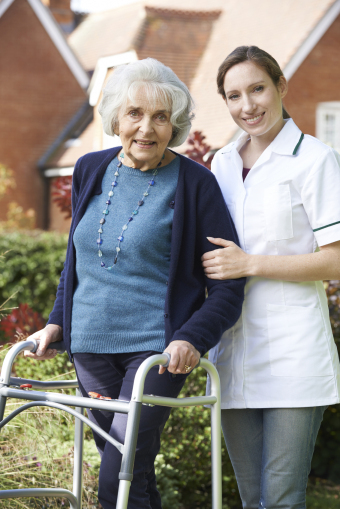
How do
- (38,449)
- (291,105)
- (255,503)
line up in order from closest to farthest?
1. (255,503)
2. (38,449)
3. (291,105)

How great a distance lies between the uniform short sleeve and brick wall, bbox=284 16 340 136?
1274cm

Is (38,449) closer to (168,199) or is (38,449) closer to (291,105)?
(168,199)

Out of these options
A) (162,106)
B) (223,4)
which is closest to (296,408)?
(162,106)

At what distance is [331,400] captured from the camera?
2312mm

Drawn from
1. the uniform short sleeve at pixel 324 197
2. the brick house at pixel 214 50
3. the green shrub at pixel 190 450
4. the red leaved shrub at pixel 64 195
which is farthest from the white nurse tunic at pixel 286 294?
the brick house at pixel 214 50

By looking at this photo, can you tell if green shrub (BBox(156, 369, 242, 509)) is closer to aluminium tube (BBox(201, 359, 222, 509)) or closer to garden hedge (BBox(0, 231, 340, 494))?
garden hedge (BBox(0, 231, 340, 494))

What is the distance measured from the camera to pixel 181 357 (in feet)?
6.71

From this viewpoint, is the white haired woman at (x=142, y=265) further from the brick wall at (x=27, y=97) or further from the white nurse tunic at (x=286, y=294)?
the brick wall at (x=27, y=97)

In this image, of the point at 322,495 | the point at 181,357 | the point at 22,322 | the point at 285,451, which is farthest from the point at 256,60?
the point at 322,495

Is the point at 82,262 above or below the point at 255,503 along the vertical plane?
above

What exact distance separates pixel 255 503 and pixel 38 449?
1302mm

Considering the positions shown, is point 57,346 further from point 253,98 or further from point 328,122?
point 328,122

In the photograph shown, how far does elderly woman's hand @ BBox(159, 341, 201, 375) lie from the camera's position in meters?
2.04

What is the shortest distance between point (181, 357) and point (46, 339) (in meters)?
0.65
